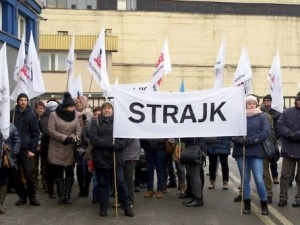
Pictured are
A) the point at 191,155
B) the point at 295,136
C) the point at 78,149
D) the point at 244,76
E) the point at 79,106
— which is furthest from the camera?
the point at 244,76

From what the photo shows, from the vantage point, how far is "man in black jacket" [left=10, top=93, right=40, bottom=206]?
8.77m

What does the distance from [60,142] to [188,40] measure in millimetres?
37632

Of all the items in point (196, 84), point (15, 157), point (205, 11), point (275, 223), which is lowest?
point (275, 223)

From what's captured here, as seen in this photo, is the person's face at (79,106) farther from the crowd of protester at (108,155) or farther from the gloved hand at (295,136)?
the gloved hand at (295,136)

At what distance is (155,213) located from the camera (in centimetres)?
821

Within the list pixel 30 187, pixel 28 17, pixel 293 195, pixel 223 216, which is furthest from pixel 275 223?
pixel 28 17

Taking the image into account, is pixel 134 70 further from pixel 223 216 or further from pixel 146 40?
pixel 223 216

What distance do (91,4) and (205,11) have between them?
1050 cm

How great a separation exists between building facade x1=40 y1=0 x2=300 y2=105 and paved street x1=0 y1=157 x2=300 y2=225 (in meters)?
34.0

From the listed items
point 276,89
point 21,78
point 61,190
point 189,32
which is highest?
point 189,32

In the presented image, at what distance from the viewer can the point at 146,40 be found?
Result: 4497 centimetres

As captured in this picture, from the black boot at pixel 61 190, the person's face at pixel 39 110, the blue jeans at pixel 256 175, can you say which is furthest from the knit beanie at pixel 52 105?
the blue jeans at pixel 256 175

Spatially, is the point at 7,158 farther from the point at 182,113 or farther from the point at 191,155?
the point at 191,155

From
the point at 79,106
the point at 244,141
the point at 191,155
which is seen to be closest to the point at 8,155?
the point at 79,106
